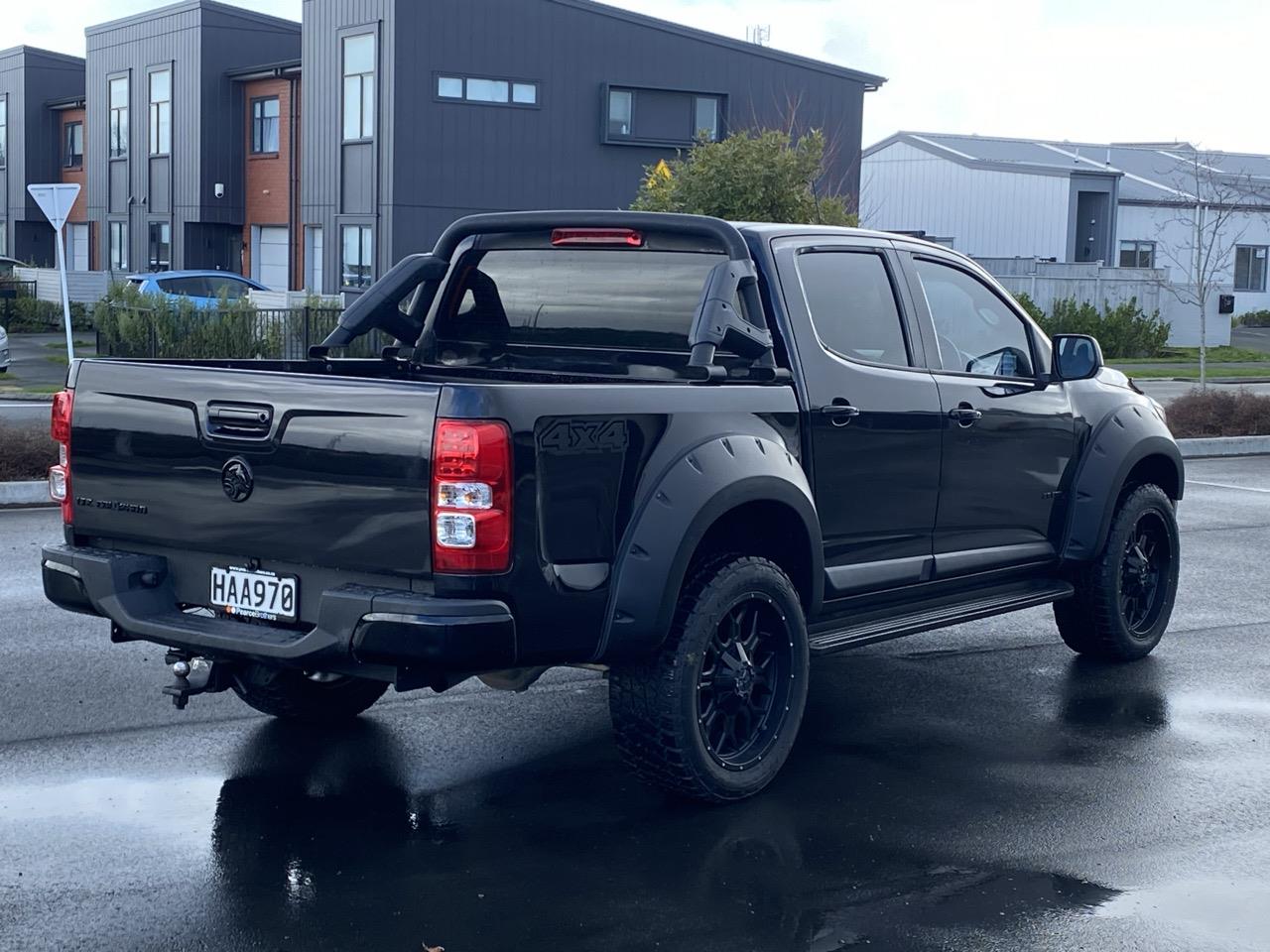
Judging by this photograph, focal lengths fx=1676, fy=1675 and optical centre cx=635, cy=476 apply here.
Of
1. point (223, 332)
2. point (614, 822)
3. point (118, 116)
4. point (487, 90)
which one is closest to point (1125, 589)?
point (614, 822)

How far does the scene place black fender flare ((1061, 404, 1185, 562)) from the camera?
7500mm

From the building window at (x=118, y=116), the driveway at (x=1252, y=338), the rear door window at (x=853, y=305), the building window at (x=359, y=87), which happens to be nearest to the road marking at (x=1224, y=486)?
the rear door window at (x=853, y=305)

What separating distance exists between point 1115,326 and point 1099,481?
29.7m

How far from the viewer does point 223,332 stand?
82.0 feet

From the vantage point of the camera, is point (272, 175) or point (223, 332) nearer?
point (223, 332)

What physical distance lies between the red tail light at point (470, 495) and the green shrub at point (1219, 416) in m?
15.9

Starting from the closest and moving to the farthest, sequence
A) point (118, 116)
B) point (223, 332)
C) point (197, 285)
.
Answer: point (223, 332) → point (197, 285) → point (118, 116)

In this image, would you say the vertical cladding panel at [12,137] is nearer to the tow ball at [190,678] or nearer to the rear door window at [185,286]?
the rear door window at [185,286]

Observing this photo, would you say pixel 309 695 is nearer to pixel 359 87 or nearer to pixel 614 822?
pixel 614 822

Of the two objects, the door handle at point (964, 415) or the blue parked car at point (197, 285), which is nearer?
the door handle at point (964, 415)

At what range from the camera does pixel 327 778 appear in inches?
234

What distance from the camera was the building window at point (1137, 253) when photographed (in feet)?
167

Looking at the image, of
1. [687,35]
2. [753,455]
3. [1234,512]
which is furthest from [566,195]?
[753,455]

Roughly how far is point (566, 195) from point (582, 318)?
1193 inches
